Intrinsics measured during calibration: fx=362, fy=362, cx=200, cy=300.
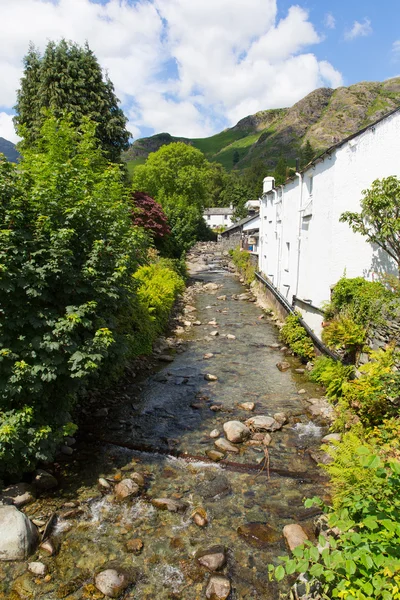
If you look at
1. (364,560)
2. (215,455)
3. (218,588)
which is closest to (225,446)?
(215,455)

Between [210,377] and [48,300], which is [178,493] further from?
[210,377]

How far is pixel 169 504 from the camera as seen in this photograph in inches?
290

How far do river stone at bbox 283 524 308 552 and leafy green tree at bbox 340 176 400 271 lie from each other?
29.4ft

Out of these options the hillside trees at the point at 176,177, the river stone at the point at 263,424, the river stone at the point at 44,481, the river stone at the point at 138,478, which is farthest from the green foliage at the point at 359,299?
the hillside trees at the point at 176,177

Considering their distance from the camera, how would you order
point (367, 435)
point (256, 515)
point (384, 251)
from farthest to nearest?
1. point (384, 251)
2. point (367, 435)
3. point (256, 515)

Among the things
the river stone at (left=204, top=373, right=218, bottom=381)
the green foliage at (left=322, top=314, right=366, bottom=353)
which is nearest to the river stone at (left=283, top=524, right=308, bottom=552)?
the green foliage at (left=322, top=314, right=366, bottom=353)

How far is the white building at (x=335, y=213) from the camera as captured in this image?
42.2 ft

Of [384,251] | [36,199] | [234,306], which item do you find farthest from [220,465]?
[234,306]

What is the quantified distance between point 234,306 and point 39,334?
66.9ft

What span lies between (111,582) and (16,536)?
1.80 metres

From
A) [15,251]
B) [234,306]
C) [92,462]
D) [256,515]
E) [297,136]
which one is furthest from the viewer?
[297,136]

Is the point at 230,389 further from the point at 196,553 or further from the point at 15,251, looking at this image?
the point at 15,251

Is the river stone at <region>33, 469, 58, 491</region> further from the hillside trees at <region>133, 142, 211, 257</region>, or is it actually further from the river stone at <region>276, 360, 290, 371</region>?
the hillside trees at <region>133, 142, 211, 257</region>

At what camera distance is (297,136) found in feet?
636
